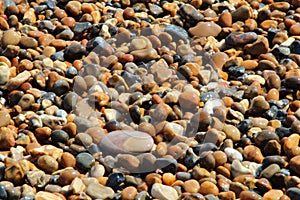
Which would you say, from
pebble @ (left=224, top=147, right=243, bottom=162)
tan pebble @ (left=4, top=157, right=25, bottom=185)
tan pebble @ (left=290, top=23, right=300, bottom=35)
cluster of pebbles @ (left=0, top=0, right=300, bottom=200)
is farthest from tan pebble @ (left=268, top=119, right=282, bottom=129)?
tan pebble @ (left=4, top=157, right=25, bottom=185)

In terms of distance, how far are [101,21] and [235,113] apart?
1119mm

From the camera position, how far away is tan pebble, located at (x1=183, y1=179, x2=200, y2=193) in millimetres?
2549

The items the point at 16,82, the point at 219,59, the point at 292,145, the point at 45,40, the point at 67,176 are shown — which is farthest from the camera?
the point at 45,40

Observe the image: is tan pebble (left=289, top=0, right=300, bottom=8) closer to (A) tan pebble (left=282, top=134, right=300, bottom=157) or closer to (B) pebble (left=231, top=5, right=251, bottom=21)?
(B) pebble (left=231, top=5, right=251, bottom=21)

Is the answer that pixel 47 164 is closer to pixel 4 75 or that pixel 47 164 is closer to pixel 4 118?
pixel 4 118

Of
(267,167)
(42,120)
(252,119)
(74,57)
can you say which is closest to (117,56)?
(74,57)

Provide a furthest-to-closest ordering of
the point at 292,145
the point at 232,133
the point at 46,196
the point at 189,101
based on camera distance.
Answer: the point at 189,101
the point at 232,133
the point at 292,145
the point at 46,196

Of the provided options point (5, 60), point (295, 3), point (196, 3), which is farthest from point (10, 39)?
point (295, 3)

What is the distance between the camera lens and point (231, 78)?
10.7ft

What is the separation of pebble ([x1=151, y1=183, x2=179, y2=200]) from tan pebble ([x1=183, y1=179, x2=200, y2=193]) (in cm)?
5

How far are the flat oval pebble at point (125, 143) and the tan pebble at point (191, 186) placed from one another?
10.7 inches

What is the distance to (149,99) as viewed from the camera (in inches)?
118

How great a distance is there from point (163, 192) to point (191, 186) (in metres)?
0.13

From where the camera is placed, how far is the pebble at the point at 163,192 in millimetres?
2510
